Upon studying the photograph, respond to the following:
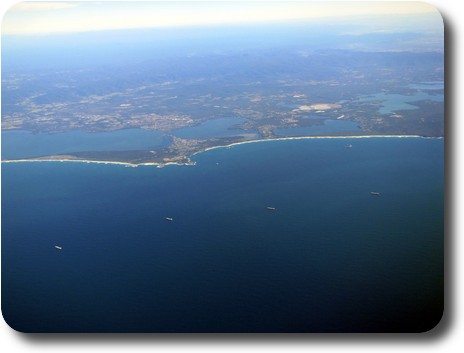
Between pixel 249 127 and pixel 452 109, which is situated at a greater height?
pixel 452 109

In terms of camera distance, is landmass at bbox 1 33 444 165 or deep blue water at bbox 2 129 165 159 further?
landmass at bbox 1 33 444 165

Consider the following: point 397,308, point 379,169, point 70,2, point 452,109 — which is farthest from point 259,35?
point 397,308

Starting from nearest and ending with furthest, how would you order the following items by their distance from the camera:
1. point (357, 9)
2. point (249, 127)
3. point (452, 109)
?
point (452, 109) < point (357, 9) < point (249, 127)

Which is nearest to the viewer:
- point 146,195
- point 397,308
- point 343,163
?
point 397,308

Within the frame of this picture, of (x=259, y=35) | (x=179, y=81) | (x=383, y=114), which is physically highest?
(x=259, y=35)

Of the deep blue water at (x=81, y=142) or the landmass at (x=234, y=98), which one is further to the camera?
the landmass at (x=234, y=98)

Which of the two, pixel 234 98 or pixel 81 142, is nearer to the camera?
pixel 81 142

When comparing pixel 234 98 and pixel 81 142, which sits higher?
pixel 234 98

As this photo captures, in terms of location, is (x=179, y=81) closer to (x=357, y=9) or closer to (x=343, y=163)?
(x=343, y=163)
